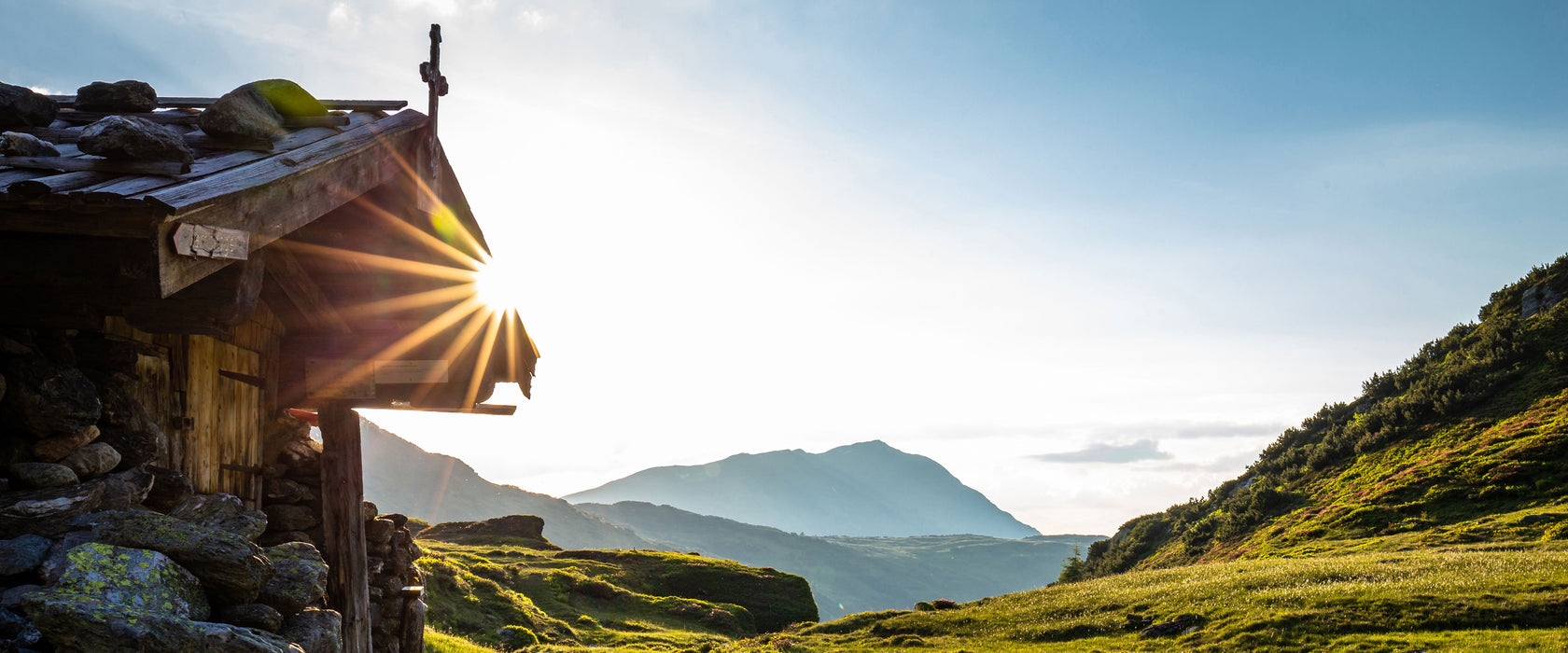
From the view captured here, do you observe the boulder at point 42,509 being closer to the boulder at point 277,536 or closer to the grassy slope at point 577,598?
the boulder at point 277,536

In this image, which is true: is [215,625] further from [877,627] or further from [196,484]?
[877,627]

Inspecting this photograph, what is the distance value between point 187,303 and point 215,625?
2.38 m

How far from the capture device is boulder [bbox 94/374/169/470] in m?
6.38

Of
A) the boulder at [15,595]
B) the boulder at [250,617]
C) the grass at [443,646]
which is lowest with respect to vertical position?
the grass at [443,646]

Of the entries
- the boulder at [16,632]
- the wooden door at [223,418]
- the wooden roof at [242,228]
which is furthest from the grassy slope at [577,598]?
the boulder at [16,632]

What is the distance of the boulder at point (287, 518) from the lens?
32.6 feet

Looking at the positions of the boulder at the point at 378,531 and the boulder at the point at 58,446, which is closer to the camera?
the boulder at the point at 58,446

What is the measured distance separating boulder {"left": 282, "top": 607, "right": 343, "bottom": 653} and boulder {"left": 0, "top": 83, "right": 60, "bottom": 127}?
4.41 m

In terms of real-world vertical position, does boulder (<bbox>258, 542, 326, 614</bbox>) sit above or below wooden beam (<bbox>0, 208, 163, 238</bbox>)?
below

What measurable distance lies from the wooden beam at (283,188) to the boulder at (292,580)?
7.61 feet

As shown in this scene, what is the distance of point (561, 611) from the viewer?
4062 centimetres

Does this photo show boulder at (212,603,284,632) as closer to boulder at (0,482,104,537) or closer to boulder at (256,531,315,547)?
boulder at (0,482,104,537)

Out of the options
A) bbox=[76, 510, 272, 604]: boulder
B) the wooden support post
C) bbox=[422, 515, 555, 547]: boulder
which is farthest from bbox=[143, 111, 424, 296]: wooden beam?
bbox=[422, 515, 555, 547]: boulder

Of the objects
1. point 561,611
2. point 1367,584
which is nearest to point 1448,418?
point 1367,584
